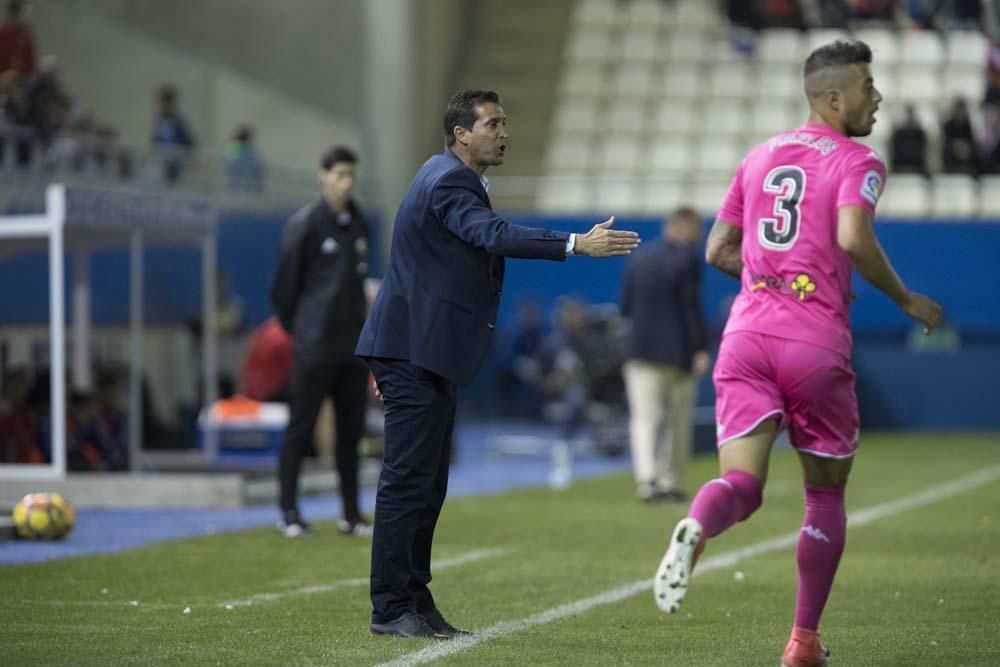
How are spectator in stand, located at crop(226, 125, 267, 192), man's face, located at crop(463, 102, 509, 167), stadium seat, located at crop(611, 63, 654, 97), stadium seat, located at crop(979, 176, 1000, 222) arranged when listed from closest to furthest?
man's face, located at crop(463, 102, 509, 167) < spectator in stand, located at crop(226, 125, 267, 192) < stadium seat, located at crop(979, 176, 1000, 222) < stadium seat, located at crop(611, 63, 654, 97)

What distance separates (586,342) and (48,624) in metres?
15.3

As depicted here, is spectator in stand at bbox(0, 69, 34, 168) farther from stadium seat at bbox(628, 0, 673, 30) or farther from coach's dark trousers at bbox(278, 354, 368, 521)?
stadium seat at bbox(628, 0, 673, 30)

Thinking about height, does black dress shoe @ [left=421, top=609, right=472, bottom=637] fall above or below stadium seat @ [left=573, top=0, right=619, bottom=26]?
below

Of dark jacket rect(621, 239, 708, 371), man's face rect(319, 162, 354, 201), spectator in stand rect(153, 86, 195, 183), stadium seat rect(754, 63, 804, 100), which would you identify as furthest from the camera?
stadium seat rect(754, 63, 804, 100)

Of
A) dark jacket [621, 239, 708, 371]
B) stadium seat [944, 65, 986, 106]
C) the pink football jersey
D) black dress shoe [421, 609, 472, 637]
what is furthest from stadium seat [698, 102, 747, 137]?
the pink football jersey

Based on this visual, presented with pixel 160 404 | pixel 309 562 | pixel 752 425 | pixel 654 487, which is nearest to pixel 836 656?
pixel 752 425

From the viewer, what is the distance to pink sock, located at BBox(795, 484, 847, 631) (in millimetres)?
5559

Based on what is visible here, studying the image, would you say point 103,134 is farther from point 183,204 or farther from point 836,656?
point 836,656

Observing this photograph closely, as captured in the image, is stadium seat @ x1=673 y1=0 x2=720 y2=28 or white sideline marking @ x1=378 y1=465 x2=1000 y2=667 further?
stadium seat @ x1=673 y1=0 x2=720 y2=28

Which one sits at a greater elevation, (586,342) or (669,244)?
(669,244)

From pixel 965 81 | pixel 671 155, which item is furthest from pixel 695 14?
pixel 965 81

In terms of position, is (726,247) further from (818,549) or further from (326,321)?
(326,321)

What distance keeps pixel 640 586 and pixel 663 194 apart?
22.6m

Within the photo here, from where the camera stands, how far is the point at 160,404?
2002 cm
